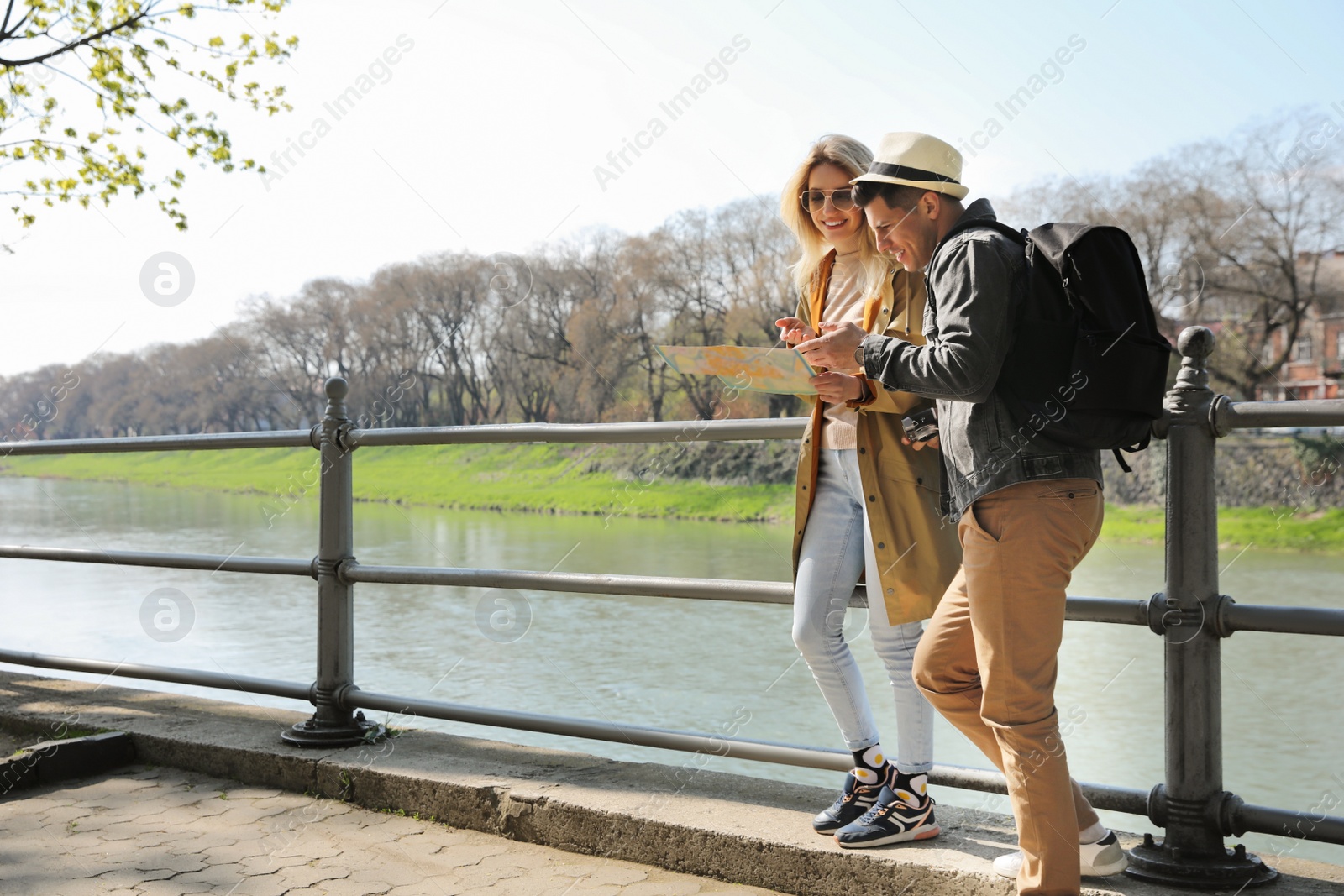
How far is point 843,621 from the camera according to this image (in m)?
2.64

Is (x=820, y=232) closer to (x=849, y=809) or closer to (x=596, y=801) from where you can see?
(x=849, y=809)

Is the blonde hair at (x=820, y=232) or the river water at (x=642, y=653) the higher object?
the blonde hair at (x=820, y=232)

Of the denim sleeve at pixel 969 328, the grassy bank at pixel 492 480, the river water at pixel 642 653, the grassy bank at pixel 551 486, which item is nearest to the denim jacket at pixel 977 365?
the denim sleeve at pixel 969 328

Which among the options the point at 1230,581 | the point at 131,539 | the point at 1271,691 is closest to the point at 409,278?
the point at 131,539

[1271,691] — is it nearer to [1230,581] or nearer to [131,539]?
[1230,581]

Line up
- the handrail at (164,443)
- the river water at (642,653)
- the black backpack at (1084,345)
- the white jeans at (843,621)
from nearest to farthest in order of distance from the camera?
the black backpack at (1084,345) < the white jeans at (843,621) < the handrail at (164,443) < the river water at (642,653)

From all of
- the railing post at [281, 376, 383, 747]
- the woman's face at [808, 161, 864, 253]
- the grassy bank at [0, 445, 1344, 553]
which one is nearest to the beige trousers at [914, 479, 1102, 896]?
the woman's face at [808, 161, 864, 253]

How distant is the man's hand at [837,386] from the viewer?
7.85 ft

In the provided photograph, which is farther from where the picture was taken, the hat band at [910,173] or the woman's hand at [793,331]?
the woman's hand at [793,331]

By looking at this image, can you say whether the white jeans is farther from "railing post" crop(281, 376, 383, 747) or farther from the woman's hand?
"railing post" crop(281, 376, 383, 747)

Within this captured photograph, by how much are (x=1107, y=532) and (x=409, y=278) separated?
40.5 meters

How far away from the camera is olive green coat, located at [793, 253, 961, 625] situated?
2512mm

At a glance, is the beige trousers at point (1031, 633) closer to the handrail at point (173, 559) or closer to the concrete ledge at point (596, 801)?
the concrete ledge at point (596, 801)

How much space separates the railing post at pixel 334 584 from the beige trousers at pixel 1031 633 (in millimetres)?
2118
